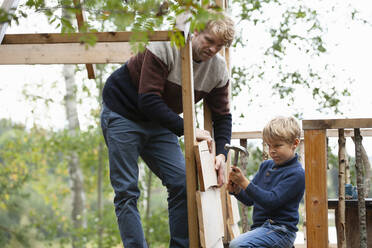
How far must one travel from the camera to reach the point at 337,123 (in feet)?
7.64

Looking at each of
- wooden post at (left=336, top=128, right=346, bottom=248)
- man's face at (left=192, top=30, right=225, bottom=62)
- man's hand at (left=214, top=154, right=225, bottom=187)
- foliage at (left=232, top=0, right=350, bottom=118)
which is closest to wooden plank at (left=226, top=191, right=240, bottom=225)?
man's hand at (left=214, top=154, right=225, bottom=187)

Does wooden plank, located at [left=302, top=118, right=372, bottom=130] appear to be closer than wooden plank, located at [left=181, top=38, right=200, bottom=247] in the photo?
Yes

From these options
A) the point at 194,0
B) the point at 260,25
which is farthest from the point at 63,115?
the point at 194,0

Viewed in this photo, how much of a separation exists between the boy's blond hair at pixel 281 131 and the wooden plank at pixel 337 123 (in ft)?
0.66

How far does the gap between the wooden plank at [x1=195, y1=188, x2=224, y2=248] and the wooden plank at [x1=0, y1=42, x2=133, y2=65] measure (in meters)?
1.41

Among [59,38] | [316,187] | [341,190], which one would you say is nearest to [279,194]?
[316,187]

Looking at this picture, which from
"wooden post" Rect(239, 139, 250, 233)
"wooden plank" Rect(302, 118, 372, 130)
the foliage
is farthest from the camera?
the foliage

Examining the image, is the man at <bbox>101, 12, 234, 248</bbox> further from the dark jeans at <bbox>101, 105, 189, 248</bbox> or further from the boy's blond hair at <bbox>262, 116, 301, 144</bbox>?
the boy's blond hair at <bbox>262, 116, 301, 144</bbox>

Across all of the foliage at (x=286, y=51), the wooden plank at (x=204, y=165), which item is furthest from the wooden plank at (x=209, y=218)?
the foliage at (x=286, y=51)

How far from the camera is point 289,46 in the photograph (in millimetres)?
6492

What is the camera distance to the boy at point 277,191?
8.06 feet

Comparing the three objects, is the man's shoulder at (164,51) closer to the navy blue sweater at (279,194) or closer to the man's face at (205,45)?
the man's face at (205,45)

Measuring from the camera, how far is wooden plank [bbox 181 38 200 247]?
2.48 metres

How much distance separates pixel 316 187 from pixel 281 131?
0.34 metres
